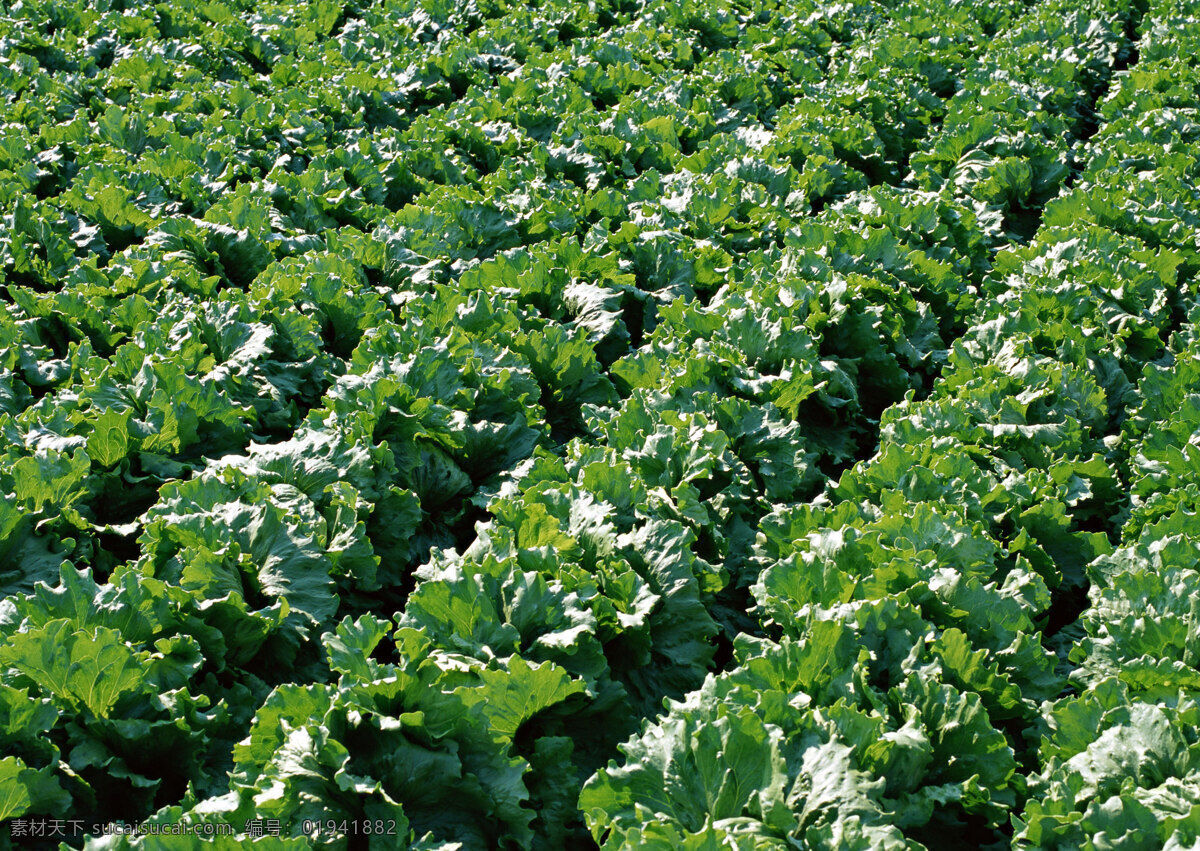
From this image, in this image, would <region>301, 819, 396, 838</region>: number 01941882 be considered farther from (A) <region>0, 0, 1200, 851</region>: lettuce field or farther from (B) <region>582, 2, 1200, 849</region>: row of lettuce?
(B) <region>582, 2, 1200, 849</region>: row of lettuce

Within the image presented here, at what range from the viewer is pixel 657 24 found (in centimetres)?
1275

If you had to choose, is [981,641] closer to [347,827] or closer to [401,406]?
[347,827]

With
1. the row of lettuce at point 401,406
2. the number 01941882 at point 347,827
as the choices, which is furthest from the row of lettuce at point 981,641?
the number 01941882 at point 347,827

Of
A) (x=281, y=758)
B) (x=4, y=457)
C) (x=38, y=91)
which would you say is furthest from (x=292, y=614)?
(x=38, y=91)

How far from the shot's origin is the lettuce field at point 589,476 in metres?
3.28

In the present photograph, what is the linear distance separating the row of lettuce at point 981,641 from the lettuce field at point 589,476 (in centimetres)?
2

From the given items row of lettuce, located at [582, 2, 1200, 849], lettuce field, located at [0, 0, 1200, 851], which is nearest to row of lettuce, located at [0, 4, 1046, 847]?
lettuce field, located at [0, 0, 1200, 851]

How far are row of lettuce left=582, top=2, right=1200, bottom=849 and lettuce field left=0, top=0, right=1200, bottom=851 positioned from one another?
18 millimetres

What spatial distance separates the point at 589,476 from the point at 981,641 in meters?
1.65

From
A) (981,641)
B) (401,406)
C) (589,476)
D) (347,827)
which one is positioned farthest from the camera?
(401,406)

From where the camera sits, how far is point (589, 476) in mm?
4457

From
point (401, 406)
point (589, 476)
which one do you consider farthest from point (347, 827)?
point (401, 406)

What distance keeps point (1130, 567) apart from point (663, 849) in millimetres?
2516

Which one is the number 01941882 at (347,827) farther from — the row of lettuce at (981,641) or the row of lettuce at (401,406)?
the row of lettuce at (981,641)
